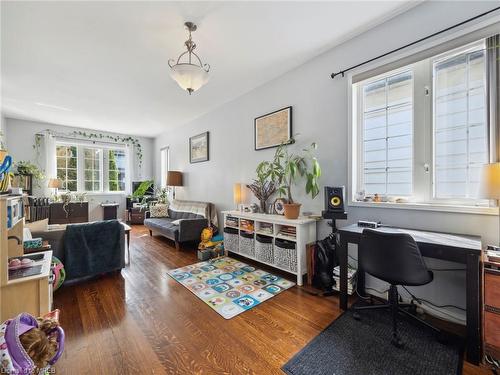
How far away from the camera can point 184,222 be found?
374 cm

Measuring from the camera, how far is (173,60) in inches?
103

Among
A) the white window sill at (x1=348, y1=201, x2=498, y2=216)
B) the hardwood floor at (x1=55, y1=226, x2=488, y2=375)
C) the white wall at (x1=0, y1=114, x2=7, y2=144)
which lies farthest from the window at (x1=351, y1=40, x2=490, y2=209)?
the white wall at (x1=0, y1=114, x2=7, y2=144)

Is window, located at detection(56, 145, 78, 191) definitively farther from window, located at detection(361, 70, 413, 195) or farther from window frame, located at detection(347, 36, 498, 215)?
window frame, located at detection(347, 36, 498, 215)

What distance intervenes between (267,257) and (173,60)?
8.92ft

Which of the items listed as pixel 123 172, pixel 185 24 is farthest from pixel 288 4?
pixel 123 172

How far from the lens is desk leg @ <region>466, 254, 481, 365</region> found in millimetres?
1343

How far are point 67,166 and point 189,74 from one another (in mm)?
5740

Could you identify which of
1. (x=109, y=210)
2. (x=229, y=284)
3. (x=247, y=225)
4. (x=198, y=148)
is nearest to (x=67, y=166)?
(x=109, y=210)

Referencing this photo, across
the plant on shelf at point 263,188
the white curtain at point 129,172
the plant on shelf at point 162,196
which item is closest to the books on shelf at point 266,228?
the plant on shelf at point 263,188

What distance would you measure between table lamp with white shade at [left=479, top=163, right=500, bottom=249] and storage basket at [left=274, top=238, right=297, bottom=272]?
5.31 feet

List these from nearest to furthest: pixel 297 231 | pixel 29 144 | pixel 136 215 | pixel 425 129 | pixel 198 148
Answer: pixel 425 129
pixel 297 231
pixel 198 148
pixel 29 144
pixel 136 215

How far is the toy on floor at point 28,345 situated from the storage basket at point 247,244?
2.15 m

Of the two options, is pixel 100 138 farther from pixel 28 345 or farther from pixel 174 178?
pixel 28 345

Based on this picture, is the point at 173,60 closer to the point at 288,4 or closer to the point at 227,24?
the point at 227,24
